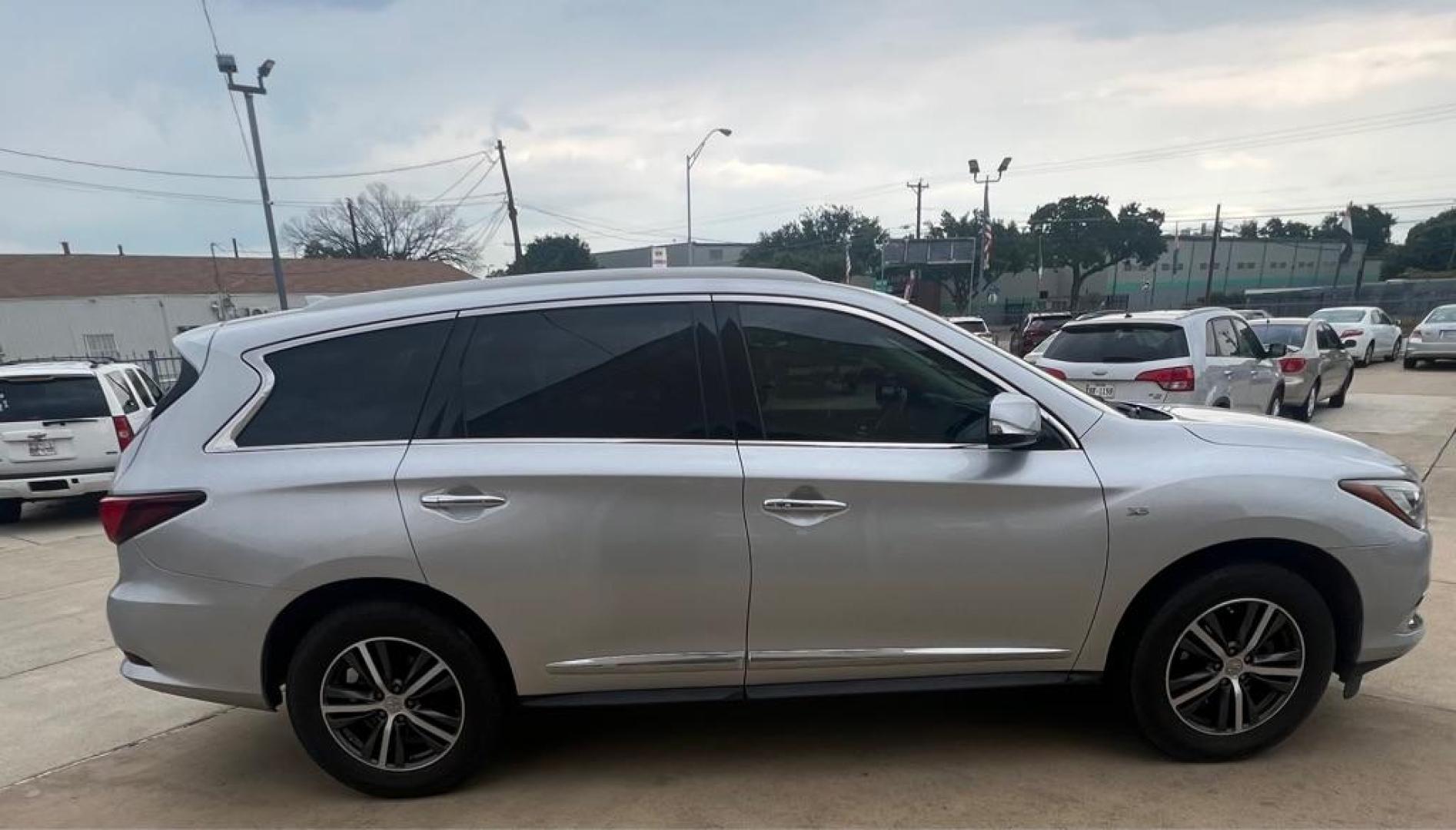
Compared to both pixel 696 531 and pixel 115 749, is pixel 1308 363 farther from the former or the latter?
pixel 115 749

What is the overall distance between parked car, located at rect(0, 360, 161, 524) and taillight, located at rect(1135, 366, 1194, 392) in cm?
1002

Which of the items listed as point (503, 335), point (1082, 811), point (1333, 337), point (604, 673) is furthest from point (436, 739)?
point (1333, 337)

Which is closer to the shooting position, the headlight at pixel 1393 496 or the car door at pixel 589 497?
the car door at pixel 589 497

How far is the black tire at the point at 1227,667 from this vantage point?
2.91m

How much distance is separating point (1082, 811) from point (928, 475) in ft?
4.10

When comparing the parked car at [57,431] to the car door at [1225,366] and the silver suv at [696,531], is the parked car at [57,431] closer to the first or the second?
the silver suv at [696,531]

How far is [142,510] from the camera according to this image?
2.85m

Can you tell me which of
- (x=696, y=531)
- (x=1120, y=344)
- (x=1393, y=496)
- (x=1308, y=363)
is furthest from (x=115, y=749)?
(x=1308, y=363)

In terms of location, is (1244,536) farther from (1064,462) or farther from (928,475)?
(928,475)

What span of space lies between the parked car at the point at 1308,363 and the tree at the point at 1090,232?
196 feet

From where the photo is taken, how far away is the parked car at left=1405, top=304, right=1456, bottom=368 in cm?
1698

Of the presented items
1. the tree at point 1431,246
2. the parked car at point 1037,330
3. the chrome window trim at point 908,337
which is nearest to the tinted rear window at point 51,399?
the chrome window trim at point 908,337

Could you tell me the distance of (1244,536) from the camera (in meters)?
2.87

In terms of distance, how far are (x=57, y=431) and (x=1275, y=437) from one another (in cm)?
1005
